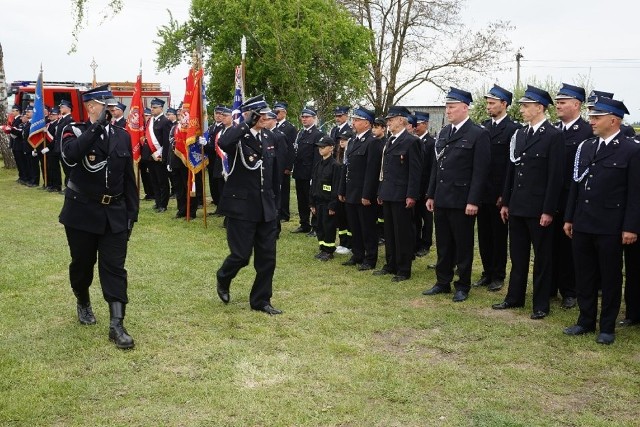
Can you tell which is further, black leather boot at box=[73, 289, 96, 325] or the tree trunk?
the tree trunk

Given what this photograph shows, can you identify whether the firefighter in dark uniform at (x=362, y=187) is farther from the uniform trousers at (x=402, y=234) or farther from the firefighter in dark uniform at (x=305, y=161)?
the firefighter in dark uniform at (x=305, y=161)

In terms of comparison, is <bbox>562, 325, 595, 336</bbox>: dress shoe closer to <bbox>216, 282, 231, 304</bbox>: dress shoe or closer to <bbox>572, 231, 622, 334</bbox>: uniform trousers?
<bbox>572, 231, 622, 334</bbox>: uniform trousers

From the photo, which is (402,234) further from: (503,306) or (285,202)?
(285,202)

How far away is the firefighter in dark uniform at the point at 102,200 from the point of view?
5.61 metres

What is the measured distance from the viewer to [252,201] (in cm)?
659

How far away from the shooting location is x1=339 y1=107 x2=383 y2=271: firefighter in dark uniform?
29.0 feet

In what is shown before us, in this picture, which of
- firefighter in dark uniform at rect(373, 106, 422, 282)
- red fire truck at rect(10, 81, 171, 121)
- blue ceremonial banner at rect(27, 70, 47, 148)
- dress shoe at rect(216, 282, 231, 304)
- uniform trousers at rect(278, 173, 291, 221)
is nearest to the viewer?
dress shoe at rect(216, 282, 231, 304)

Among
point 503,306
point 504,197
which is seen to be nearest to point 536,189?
point 504,197

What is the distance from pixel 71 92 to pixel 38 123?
19.6 ft

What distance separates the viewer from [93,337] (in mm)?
5898

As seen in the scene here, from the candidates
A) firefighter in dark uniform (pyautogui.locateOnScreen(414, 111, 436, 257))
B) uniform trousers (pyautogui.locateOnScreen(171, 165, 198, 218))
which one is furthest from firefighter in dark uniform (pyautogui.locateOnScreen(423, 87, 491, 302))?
uniform trousers (pyautogui.locateOnScreen(171, 165, 198, 218))

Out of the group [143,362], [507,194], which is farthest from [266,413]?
[507,194]

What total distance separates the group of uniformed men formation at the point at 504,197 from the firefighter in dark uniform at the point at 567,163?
1 cm

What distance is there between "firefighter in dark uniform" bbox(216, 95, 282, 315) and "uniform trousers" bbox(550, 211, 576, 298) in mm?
2987
